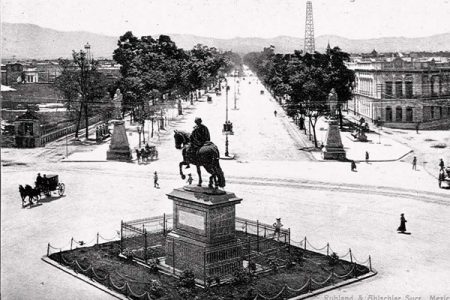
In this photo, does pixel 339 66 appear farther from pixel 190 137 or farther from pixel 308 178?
pixel 190 137

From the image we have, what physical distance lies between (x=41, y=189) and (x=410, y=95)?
57.7m

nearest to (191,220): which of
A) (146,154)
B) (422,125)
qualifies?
(146,154)

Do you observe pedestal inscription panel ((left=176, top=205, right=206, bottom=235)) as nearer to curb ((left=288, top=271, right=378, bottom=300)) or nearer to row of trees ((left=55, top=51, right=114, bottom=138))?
curb ((left=288, top=271, right=378, bottom=300))

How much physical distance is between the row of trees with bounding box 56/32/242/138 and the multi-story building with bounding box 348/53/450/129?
28.1 meters

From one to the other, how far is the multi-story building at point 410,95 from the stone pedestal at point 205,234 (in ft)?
197

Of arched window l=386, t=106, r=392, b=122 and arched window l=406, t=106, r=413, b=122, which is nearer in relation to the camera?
arched window l=406, t=106, r=413, b=122

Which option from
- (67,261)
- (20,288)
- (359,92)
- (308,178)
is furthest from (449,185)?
(359,92)

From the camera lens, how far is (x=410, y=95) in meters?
77.8

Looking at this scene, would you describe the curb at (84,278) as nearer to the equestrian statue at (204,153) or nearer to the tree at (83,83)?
the equestrian statue at (204,153)

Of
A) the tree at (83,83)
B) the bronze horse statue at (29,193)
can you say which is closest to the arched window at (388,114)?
the tree at (83,83)

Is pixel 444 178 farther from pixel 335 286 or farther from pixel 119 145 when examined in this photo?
pixel 119 145

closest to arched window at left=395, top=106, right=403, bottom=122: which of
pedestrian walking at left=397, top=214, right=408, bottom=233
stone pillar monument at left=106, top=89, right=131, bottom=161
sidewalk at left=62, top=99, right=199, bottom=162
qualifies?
sidewalk at left=62, top=99, right=199, bottom=162

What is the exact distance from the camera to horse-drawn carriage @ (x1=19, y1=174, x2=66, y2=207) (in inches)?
1197

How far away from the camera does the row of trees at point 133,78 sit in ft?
207
